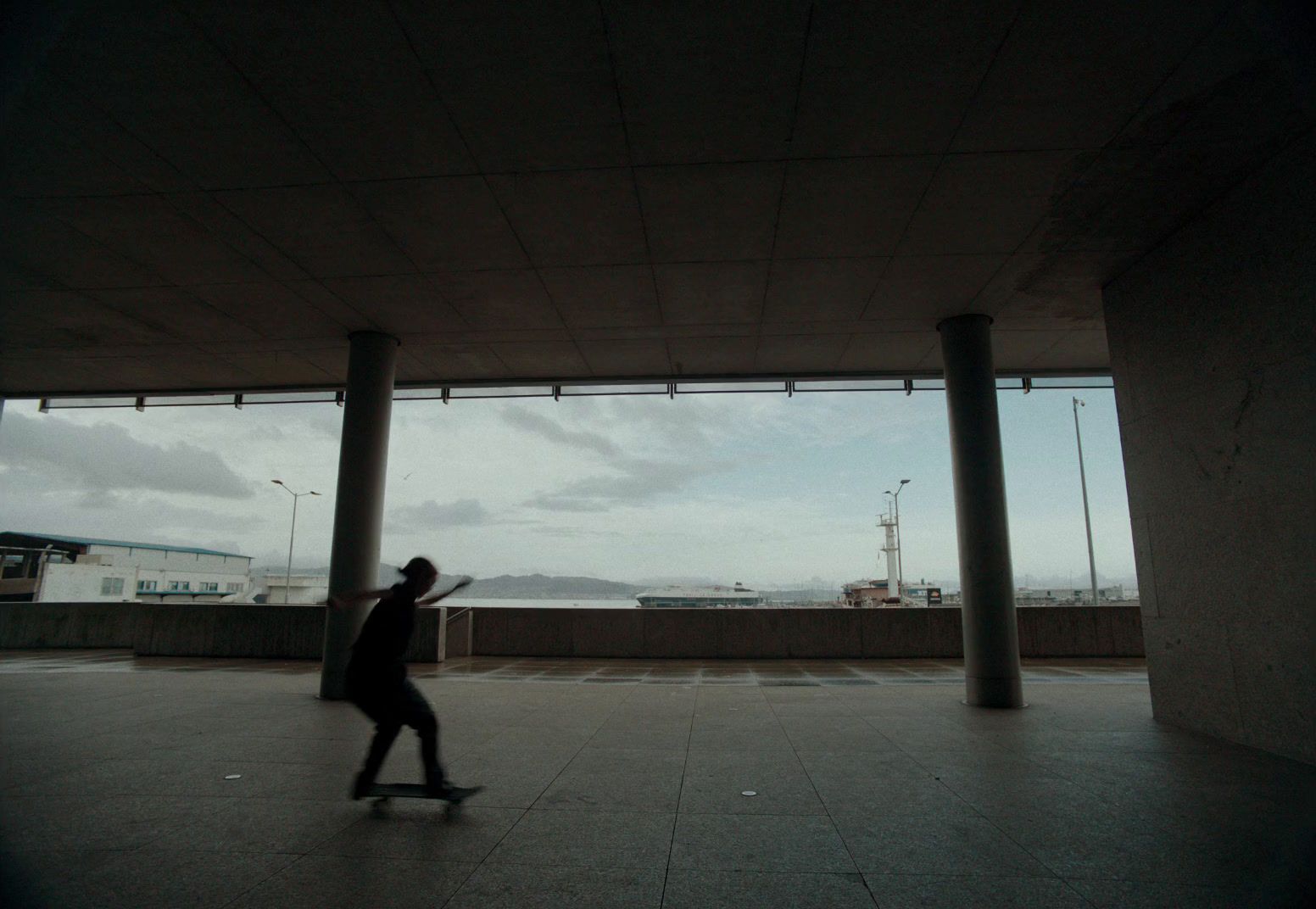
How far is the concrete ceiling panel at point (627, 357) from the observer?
38.8ft

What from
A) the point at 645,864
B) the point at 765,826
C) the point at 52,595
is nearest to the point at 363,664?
the point at 645,864

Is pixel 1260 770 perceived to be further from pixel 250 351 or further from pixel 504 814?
pixel 250 351

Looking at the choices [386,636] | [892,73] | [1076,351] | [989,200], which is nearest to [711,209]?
[892,73]

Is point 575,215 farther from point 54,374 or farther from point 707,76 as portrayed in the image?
point 54,374

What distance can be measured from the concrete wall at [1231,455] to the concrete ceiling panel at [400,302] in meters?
9.77

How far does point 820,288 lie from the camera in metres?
9.65

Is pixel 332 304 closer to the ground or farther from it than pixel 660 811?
farther from it

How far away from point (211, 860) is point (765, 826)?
11.6ft

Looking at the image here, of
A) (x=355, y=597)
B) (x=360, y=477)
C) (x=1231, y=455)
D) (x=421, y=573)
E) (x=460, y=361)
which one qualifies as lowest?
(x=355, y=597)

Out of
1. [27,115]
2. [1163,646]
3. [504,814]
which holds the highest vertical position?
[27,115]

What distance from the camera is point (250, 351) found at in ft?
40.1

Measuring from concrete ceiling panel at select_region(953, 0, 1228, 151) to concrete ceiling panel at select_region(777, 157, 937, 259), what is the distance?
2.35 feet

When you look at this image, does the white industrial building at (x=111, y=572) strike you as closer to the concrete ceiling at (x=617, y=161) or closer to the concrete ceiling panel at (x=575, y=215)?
the concrete ceiling at (x=617, y=161)

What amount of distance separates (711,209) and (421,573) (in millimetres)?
5107
